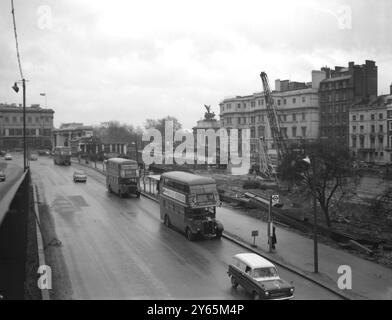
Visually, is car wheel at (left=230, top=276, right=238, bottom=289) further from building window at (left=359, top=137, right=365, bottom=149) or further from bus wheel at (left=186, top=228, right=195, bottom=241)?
building window at (left=359, top=137, right=365, bottom=149)

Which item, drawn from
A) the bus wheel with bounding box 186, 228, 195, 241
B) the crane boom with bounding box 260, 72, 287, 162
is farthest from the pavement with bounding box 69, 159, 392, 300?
the crane boom with bounding box 260, 72, 287, 162

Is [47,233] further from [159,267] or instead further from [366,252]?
[366,252]

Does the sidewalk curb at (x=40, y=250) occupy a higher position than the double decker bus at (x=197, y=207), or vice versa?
the double decker bus at (x=197, y=207)

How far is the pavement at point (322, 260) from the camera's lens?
840 inches

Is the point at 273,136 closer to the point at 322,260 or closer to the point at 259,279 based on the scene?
the point at 322,260

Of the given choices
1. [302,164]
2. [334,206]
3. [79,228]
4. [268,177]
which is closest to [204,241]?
[79,228]

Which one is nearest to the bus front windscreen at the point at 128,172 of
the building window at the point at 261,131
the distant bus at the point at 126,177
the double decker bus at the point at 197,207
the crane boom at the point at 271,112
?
the distant bus at the point at 126,177

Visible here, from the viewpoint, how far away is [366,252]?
92.0ft

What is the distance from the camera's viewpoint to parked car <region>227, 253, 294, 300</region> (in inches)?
756

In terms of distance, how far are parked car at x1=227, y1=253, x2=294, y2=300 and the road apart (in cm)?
64

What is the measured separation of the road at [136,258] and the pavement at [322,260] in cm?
131

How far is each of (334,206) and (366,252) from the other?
653 inches

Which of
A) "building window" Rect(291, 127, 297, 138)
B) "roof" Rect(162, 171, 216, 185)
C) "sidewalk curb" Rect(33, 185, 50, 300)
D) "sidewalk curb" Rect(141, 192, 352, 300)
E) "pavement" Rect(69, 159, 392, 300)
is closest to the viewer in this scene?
"sidewalk curb" Rect(33, 185, 50, 300)

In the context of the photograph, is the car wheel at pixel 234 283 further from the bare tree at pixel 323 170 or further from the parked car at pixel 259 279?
the bare tree at pixel 323 170
